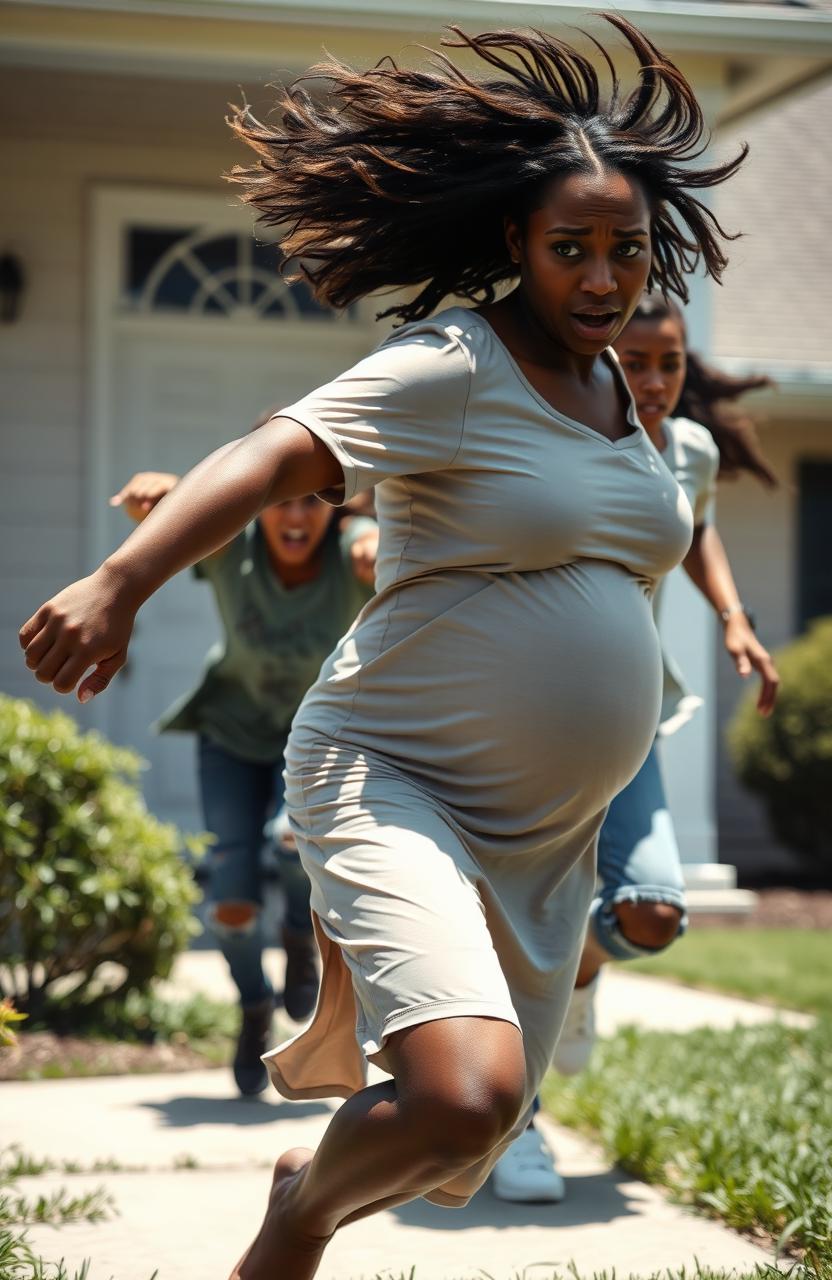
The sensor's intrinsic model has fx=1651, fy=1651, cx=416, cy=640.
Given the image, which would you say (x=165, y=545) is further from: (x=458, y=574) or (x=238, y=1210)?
(x=238, y=1210)

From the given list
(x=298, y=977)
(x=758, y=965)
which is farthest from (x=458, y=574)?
(x=758, y=965)

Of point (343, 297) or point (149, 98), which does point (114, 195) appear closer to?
point (149, 98)

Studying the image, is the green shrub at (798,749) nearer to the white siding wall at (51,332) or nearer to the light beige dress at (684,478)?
the white siding wall at (51,332)

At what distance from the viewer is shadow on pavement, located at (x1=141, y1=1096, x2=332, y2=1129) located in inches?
192

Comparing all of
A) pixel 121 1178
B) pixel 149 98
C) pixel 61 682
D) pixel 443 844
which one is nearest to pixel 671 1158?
pixel 121 1178

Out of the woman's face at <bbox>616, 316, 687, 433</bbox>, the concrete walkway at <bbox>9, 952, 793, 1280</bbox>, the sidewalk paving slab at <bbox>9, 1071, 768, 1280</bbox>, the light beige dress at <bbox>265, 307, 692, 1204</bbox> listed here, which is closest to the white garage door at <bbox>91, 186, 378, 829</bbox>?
the concrete walkway at <bbox>9, 952, 793, 1280</bbox>

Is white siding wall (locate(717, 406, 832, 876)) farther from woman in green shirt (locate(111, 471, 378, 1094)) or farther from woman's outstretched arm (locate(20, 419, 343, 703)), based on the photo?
woman's outstretched arm (locate(20, 419, 343, 703))

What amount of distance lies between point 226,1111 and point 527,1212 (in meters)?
1.31

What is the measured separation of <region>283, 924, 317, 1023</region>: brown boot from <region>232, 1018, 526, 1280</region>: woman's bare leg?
108 inches

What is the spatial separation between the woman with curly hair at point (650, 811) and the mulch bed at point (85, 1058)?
5.91 feet

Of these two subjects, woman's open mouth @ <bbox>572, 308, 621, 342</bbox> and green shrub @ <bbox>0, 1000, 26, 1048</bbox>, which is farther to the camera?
green shrub @ <bbox>0, 1000, 26, 1048</bbox>

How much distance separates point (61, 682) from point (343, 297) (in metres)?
1.13

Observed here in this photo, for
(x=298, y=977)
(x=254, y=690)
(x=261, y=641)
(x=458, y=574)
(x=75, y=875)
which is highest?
(x=458, y=574)

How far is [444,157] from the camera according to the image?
2.96 meters
